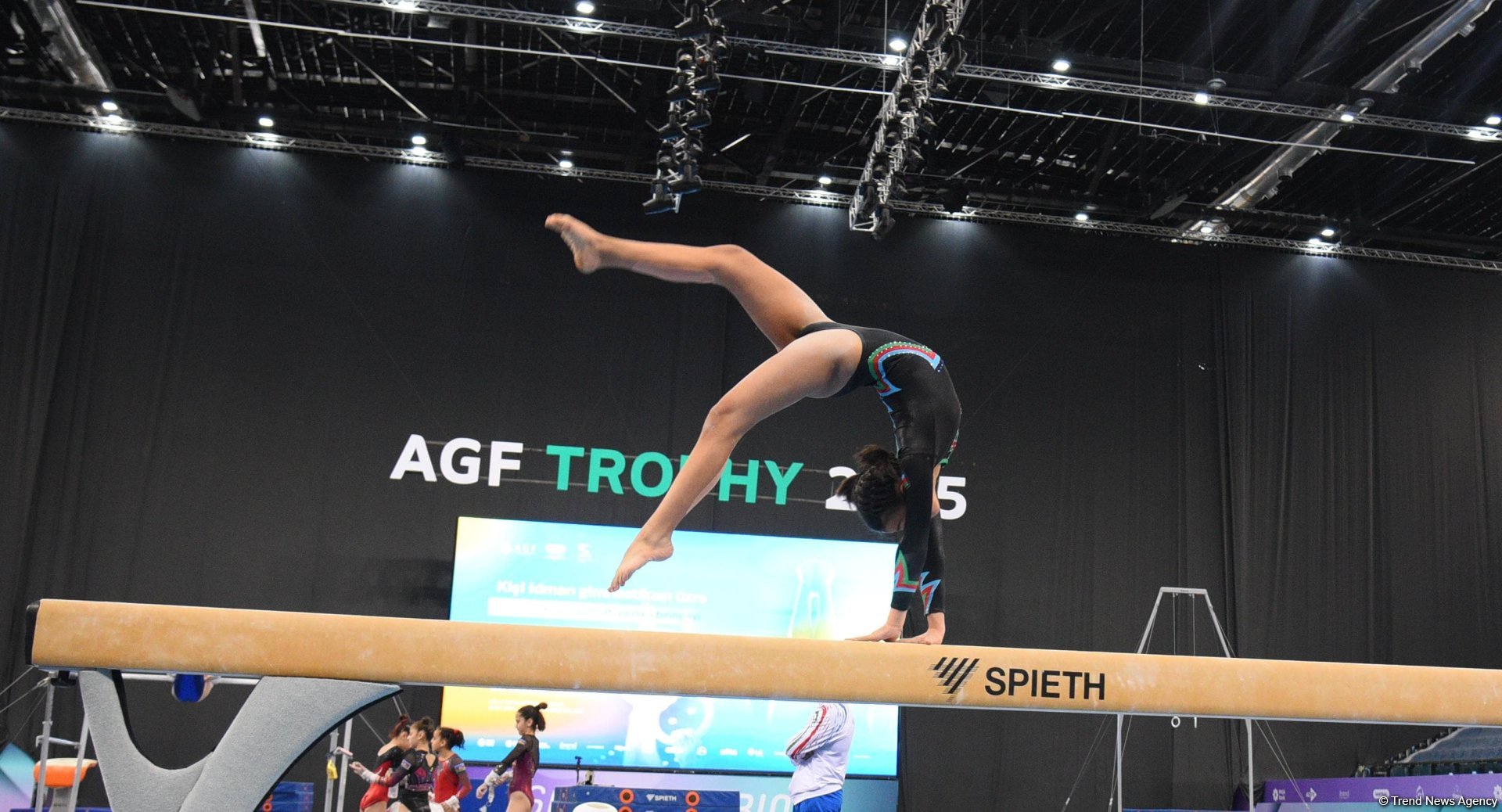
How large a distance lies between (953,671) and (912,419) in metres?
0.86

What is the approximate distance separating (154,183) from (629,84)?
4.33m

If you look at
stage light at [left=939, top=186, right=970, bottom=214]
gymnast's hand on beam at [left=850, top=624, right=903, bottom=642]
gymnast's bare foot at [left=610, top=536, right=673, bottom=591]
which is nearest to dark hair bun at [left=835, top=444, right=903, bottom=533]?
gymnast's hand on beam at [left=850, top=624, right=903, bottom=642]

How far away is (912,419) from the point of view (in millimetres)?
3439

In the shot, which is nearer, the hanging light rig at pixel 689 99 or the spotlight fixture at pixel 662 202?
the hanging light rig at pixel 689 99

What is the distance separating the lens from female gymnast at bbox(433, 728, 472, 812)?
280 inches

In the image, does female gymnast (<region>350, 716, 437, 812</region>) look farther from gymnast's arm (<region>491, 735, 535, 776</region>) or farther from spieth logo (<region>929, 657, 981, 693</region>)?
spieth logo (<region>929, 657, 981, 693</region>)

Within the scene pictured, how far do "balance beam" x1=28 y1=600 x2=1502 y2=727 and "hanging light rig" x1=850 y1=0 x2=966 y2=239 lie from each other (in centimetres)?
574

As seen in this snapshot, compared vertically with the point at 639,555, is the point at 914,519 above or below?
above

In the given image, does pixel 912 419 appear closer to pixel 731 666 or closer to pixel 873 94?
pixel 731 666

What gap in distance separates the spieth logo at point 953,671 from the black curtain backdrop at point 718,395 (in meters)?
7.51

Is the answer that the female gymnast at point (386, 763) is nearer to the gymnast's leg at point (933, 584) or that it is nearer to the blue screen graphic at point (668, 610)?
the blue screen graphic at point (668, 610)

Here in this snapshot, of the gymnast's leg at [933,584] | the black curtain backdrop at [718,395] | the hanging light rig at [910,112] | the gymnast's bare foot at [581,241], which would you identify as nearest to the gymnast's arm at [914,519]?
the gymnast's leg at [933,584]

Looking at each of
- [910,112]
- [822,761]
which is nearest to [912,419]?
[822,761]

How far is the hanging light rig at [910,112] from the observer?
794 cm
